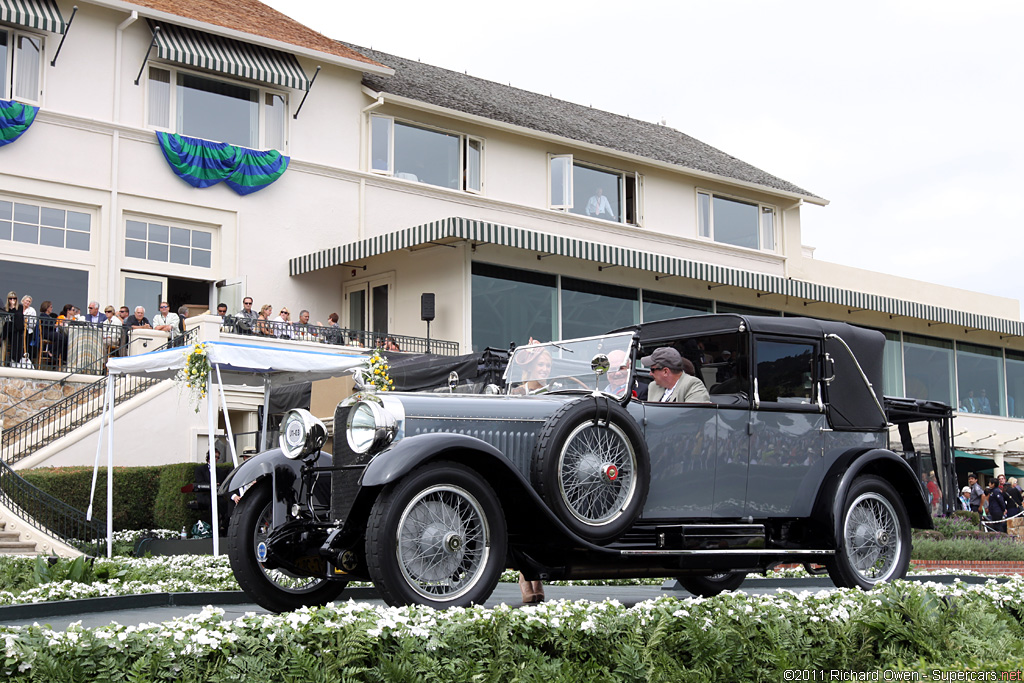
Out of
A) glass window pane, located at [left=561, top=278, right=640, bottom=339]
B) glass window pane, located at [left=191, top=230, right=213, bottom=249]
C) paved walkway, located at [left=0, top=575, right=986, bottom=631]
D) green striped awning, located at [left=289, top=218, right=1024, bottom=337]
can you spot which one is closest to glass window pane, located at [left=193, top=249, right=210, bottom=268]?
glass window pane, located at [left=191, top=230, right=213, bottom=249]

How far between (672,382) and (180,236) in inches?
768

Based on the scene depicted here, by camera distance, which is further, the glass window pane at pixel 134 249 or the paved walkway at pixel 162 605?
the glass window pane at pixel 134 249

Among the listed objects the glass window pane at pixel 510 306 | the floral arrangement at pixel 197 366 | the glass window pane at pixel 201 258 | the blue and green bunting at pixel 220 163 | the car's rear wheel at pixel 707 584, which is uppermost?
the blue and green bunting at pixel 220 163

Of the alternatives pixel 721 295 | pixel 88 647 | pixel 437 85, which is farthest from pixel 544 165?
pixel 88 647

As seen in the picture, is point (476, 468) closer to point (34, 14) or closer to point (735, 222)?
point (34, 14)

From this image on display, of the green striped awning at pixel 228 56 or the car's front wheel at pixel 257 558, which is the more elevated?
the green striped awning at pixel 228 56

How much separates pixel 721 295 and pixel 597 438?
79.0ft

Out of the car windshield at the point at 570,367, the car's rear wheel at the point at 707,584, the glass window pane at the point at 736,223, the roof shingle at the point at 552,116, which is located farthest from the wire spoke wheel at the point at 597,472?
the glass window pane at the point at 736,223

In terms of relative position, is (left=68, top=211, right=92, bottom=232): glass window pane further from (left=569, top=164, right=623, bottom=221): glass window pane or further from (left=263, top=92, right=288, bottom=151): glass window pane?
(left=569, top=164, right=623, bottom=221): glass window pane

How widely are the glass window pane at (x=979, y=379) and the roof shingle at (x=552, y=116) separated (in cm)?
759

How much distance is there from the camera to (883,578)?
8734 millimetres

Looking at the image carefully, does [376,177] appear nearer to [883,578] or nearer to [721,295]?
[721,295]

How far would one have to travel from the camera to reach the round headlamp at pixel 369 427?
696cm

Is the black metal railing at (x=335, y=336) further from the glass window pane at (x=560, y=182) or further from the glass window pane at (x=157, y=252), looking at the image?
the glass window pane at (x=560, y=182)
